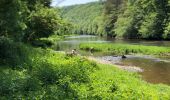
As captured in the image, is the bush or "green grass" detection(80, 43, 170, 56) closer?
the bush

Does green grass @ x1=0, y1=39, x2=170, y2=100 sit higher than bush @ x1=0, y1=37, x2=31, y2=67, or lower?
lower

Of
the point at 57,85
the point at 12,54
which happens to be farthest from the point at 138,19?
the point at 57,85

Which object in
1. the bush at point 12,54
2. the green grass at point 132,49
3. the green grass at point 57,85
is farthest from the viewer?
the green grass at point 132,49

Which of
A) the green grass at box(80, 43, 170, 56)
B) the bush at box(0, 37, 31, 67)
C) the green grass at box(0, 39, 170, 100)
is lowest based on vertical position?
the green grass at box(80, 43, 170, 56)

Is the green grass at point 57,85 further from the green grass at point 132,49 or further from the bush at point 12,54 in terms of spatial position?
the green grass at point 132,49

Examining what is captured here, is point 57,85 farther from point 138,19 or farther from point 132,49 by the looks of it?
point 138,19

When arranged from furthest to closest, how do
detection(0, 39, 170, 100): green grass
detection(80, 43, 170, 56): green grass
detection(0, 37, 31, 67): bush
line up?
detection(80, 43, 170, 56): green grass < detection(0, 37, 31, 67): bush < detection(0, 39, 170, 100): green grass

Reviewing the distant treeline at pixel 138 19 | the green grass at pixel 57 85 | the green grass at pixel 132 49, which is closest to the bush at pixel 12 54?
A: the green grass at pixel 57 85

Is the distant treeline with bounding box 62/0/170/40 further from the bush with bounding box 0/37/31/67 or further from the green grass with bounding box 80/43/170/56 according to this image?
the bush with bounding box 0/37/31/67

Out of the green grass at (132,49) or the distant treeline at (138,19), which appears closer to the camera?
the green grass at (132,49)

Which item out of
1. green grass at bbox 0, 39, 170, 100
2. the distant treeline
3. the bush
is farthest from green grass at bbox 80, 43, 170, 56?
green grass at bbox 0, 39, 170, 100

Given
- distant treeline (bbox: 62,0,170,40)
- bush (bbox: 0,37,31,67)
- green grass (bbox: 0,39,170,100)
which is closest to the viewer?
green grass (bbox: 0,39,170,100)

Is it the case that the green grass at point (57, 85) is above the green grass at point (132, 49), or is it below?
above

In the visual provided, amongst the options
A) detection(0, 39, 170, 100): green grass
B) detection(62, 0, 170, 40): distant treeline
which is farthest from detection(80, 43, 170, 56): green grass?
detection(0, 39, 170, 100): green grass
